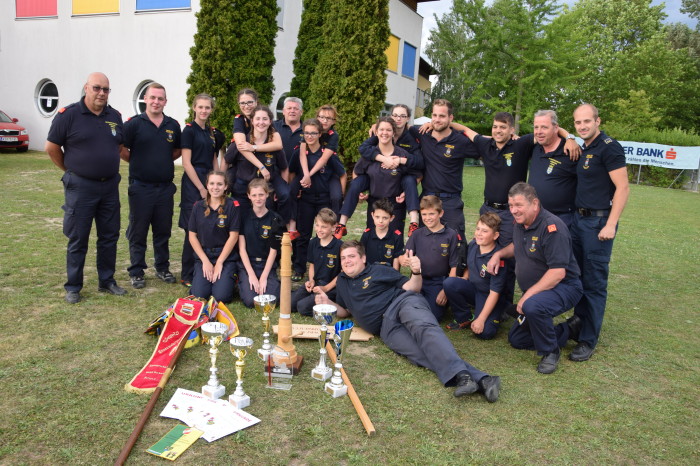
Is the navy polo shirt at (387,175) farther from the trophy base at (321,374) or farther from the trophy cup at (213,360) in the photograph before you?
the trophy cup at (213,360)

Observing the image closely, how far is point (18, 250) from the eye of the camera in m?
6.45

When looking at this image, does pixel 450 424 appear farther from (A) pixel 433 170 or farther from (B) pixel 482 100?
(B) pixel 482 100

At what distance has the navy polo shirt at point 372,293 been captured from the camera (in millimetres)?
4391

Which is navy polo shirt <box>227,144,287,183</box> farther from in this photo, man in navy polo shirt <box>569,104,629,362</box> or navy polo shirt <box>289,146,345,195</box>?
man in navy polo shirt <box>569,104,629,362</box>

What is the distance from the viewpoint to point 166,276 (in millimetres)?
5750

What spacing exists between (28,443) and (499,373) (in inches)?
120

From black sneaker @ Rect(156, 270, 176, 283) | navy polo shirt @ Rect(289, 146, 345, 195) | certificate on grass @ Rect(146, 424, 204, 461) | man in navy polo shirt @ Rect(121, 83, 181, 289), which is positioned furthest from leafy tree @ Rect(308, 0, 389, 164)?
certificate on grass @ Rect(146, 424, 204, 461)

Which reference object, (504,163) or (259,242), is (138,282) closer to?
(259,242)

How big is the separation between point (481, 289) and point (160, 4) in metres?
15.3

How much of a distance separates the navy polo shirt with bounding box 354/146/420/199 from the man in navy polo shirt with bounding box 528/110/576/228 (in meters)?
1.31

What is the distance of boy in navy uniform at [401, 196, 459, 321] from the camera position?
491 centimetres

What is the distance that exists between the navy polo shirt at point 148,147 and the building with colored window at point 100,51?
11118 mm

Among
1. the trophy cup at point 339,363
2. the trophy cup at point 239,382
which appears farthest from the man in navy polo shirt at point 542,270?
the trophy cup at point 239,382

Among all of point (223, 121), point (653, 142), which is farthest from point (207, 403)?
point (653, 142)
